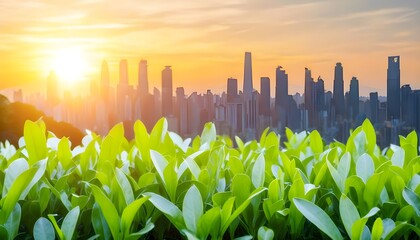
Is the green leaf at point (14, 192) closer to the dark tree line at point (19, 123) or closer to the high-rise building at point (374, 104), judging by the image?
the dark tree line at point (19, 123)

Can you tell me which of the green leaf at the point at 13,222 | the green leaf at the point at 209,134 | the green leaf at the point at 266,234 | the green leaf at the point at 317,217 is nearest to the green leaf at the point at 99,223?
the green leaf at the point at 13,222

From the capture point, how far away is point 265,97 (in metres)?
24.2

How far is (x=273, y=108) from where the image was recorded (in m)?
24.8

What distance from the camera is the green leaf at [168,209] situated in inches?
76.2

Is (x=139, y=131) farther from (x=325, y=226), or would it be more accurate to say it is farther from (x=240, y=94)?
(x=240, y=94)

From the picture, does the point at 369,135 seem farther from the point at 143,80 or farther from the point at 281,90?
the point at 143,80

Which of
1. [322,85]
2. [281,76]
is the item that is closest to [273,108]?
[281,76]

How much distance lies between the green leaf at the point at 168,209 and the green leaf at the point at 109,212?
0.38ft

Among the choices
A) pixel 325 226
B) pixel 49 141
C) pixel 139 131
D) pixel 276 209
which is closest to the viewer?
pixel 325 226

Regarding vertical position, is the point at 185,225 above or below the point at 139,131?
below

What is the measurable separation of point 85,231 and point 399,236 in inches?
42.8

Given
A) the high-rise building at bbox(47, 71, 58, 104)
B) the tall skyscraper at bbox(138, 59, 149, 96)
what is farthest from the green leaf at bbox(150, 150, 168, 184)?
the high-rise building at bbox(47, 71, 58, 104)

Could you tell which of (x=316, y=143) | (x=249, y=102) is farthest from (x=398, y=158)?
(x=249, y=102)

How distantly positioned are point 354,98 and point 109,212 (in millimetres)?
25587
